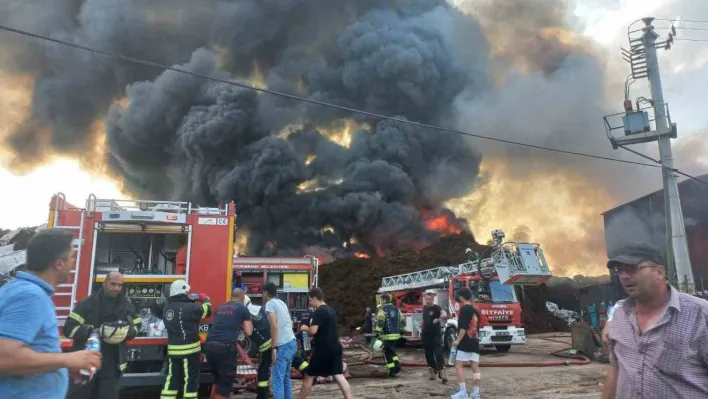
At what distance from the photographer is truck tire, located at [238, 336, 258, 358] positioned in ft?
22.1

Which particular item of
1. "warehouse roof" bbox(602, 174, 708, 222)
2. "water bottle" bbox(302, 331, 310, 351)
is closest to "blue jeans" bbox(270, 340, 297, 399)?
"water bottle" bbox(302, 331, 310, 351)

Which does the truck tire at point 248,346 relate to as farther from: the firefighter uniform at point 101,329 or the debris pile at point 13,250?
the debris pile at point 13,250

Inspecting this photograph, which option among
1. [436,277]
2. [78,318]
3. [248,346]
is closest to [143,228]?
[248,346]

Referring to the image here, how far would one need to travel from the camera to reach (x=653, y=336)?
2.05 m

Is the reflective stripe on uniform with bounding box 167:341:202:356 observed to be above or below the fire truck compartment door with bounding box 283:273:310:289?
below

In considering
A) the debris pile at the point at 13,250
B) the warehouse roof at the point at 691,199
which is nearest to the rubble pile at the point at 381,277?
the warehouse roof at the point at 691,199

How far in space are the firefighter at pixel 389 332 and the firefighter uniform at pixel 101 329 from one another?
507 cm

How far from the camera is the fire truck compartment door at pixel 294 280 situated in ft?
41.4

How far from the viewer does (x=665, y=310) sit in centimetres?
206

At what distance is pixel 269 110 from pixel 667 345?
33534 mm

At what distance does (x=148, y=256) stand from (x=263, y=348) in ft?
8.89

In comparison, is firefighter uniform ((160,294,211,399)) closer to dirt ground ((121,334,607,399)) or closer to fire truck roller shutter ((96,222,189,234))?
fire truck roller shutter ((96,222,189,234))

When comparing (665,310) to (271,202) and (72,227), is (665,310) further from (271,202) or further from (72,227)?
(271,202)

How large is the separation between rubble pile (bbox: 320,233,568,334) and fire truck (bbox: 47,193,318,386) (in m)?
15.8
